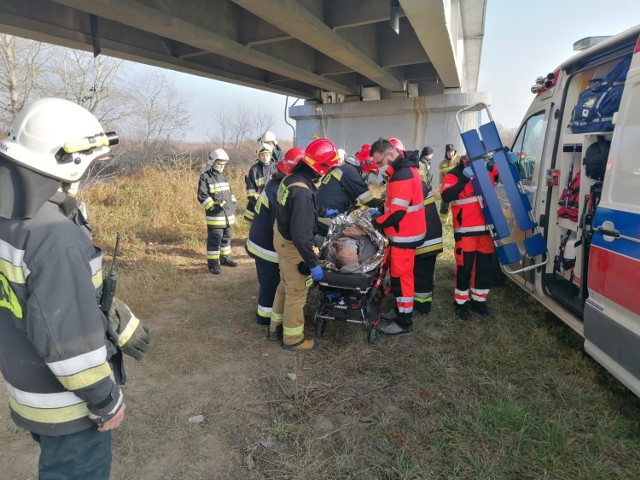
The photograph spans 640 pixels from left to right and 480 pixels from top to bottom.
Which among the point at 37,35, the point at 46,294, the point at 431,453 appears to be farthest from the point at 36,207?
the point at 37,35

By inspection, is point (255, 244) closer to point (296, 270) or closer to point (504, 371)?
point (296, 270)

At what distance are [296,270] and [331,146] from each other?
45.9 inches

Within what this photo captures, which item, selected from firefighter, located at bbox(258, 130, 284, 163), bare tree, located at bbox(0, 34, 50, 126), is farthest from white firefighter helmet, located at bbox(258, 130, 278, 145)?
bare tree, located at bbox(0, 34, 50, 126)

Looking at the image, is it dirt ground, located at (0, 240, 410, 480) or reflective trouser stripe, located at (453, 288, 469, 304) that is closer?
dirt ground, located at (0, 240, 410, 480)

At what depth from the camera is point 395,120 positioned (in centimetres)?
1368

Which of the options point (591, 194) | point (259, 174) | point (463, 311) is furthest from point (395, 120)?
point (591, 194)

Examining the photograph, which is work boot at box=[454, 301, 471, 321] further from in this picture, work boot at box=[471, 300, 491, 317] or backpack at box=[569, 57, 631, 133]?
backpack at box=[569, 57, 631, 133]

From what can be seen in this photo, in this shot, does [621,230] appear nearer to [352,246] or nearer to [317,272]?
[352,246]

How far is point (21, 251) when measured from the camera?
50.7 inches

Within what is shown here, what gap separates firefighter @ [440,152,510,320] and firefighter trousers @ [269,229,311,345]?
5.40 feet

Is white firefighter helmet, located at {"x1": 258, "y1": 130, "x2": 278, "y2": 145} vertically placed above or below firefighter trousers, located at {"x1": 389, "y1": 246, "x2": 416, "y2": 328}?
above

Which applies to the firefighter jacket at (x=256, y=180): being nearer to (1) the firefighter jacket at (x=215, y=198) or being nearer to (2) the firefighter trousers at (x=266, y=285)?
(1) the firefighter jacket at (x=215, y=198)

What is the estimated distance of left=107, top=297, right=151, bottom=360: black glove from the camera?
1679mm

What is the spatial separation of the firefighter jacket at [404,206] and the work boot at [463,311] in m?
0.94
